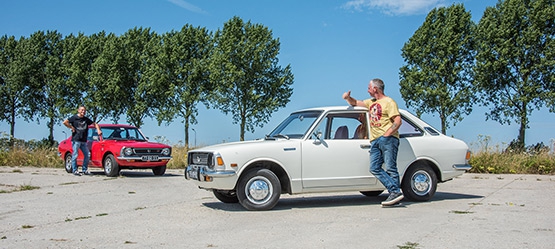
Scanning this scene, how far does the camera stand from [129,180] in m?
15.3

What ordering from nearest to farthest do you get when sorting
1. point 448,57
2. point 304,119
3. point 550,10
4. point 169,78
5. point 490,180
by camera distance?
point 304,119 < point 490,180 < point 550,10 < point 448,57 < point 169,78

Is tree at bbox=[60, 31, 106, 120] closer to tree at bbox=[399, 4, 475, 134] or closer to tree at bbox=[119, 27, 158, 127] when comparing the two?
tree at bbox=[119, 27, 158, 127]

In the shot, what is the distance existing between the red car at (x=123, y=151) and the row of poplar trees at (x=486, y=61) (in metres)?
28.2

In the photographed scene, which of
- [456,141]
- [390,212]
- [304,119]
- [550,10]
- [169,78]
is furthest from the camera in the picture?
[169,78]

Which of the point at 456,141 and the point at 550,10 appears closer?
the point at 456,141

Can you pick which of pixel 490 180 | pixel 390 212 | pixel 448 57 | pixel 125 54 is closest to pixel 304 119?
pixel 390 212

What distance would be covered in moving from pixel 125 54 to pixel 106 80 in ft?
9.64

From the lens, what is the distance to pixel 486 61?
136ft

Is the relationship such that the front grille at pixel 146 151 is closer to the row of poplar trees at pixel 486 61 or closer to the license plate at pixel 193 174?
the license plate at pixel 193 174

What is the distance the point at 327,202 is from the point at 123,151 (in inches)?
323

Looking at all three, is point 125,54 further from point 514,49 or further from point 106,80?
point 514,49

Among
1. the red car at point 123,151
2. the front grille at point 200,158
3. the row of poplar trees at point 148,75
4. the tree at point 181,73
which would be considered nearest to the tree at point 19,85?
the row of poplar trees at point 148,75

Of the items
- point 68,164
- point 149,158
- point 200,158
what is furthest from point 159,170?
point 200,158

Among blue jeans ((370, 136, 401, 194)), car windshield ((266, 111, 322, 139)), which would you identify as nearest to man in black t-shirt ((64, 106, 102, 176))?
car windshield ((266, 111, 322, 139))
